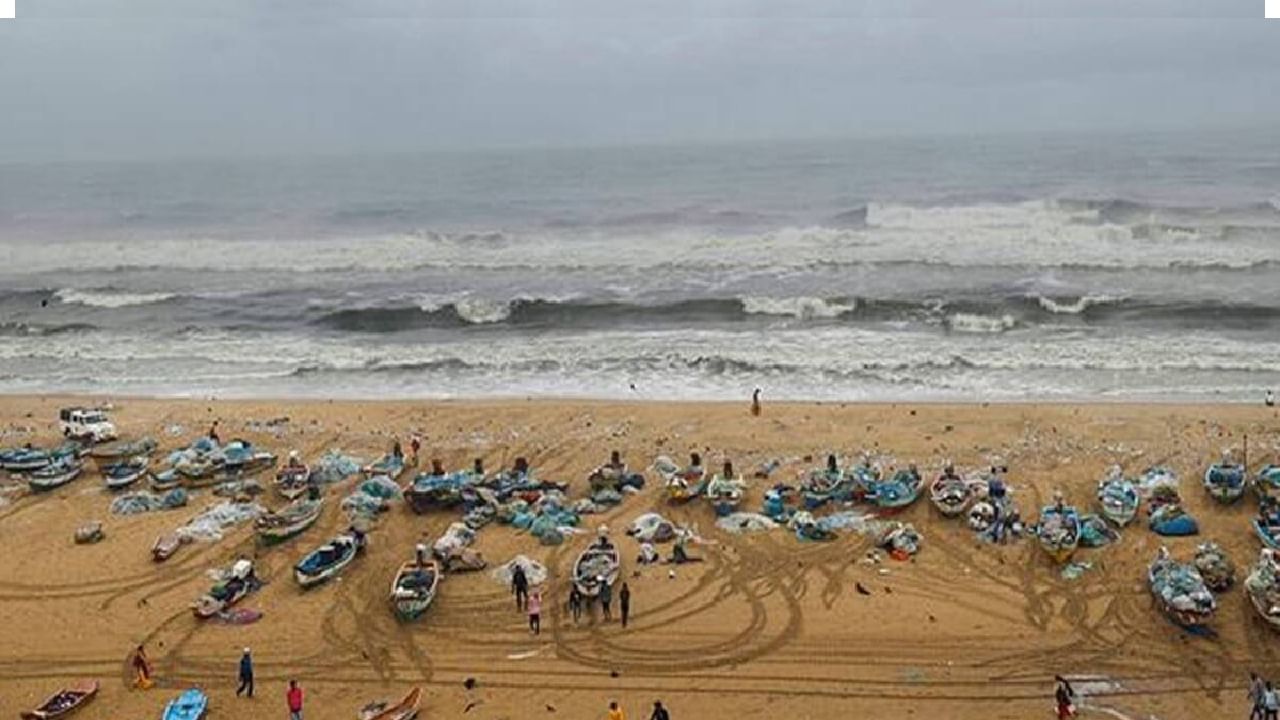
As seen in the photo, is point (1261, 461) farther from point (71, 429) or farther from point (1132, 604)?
point (71, 429)

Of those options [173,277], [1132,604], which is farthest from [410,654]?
[173,277]

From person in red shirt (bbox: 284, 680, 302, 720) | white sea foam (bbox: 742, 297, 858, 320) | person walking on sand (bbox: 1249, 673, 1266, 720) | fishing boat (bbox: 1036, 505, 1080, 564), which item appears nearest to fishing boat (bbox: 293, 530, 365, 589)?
person in red shirt (bbox: 284, 680, 302, 720)

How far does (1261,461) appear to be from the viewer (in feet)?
85.5

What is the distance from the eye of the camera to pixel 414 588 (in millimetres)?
20641

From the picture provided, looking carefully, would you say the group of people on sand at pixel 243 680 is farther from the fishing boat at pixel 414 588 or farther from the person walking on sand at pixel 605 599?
the person walking on sand at pixel 605 599

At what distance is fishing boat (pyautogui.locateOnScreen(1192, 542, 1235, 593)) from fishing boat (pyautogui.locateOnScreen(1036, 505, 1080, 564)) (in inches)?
87.9

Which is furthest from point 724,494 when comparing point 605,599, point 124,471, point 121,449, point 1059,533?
point 121,449

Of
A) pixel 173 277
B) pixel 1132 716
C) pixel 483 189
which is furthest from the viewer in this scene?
pixel 483 189

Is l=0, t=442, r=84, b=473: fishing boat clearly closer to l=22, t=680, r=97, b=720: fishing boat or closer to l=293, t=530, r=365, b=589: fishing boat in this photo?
l=293, t=530, r=365, b=589: fishing boat

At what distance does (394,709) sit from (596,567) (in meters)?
5.53

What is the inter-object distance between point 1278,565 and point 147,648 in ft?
67.7

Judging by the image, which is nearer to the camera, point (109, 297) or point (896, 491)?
point (896, 491)

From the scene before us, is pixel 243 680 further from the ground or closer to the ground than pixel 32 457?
closer to the ground

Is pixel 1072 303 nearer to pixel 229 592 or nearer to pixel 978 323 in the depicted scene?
pixel 978 323
